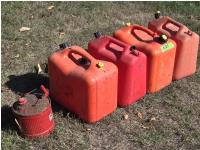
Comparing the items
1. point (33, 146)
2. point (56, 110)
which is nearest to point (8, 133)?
point (33, 146)

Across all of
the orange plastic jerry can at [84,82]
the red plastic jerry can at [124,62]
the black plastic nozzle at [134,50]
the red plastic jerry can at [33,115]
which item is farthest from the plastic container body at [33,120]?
the black plastic nozzle at [134,50]

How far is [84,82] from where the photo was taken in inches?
185

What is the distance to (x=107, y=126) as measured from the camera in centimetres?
506

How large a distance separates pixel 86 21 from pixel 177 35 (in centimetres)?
209

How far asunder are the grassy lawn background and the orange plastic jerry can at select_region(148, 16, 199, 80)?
0.18 m

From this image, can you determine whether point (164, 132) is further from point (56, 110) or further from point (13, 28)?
point (13, 28)

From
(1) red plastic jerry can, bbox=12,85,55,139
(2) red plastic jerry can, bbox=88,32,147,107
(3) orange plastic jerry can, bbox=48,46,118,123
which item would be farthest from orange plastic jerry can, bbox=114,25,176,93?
(1) red plastic jerry can, bbox=12,85,55,139

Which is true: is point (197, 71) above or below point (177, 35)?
below

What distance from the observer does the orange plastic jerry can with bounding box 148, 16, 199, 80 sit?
18.2ft

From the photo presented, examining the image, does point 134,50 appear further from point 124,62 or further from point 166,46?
point 166,46

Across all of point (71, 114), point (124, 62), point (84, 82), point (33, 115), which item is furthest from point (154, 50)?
point (33, 115)

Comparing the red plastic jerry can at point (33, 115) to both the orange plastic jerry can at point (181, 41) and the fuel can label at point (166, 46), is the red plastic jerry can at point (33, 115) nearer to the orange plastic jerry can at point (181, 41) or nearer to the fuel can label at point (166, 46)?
the fuel can label at point (166, 46)

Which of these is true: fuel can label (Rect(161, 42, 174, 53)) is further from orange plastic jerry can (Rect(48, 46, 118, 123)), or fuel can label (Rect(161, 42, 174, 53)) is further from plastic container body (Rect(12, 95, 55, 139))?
plastic container body (Rect(12, 95, 55, 139))

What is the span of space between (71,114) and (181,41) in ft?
5.18
